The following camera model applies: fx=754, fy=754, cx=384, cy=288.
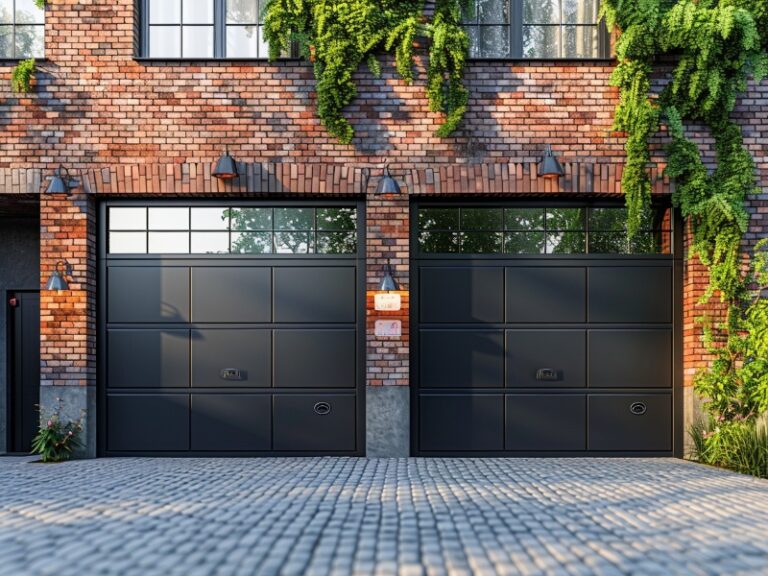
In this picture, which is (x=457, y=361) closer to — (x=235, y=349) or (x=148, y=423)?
(x=235, y=349)

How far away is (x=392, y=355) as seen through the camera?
939cm

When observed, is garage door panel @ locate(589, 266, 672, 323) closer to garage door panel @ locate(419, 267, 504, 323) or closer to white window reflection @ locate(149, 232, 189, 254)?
garage door panel @ locate(419, 267, 504, 323)

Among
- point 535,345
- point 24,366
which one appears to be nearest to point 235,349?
point 24,366

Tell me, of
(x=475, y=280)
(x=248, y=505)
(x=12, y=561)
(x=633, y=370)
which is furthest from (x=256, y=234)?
(x=12, y=561)

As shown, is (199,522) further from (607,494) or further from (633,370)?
A: (633,370)

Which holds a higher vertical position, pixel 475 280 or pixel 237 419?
pixel 475 280

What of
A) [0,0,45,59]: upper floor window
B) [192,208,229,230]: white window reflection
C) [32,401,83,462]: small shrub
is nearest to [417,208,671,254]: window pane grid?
[192,208,229,230]: white window reflection

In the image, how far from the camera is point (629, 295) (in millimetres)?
9680

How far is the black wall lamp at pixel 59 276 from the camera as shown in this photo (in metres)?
9.26

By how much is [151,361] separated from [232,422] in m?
1.30

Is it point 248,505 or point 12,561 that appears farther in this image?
point 248,505

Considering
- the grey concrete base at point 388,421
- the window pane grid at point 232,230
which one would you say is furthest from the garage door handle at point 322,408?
the window pane grid at point 232,230

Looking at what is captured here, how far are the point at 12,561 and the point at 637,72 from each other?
838 centimetres

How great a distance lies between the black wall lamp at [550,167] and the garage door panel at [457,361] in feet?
7.17
